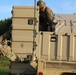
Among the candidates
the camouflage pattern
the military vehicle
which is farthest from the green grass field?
the military vehicle

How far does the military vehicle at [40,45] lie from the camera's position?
6527 millimetres

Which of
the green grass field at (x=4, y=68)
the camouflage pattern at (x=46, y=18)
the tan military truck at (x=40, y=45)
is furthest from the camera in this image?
the green grass field at (x=4, y=68)

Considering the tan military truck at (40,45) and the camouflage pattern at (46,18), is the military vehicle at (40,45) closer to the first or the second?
the tan military truck at (40,45)

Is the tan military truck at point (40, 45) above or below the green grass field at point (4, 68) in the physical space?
above

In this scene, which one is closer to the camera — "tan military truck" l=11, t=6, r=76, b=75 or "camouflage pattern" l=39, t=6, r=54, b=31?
"tan military truck" l=11, t=6, r=76, b=75

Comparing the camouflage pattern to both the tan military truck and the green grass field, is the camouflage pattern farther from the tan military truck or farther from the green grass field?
the green grass field

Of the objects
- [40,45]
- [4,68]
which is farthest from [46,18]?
[4,68]

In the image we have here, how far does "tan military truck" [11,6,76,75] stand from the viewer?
653 centimetres

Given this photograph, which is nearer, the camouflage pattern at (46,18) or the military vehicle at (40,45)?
the military vehicle at (40,45)

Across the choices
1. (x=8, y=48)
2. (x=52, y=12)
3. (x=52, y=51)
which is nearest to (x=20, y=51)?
(x=8, y=48)

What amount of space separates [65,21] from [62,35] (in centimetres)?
48

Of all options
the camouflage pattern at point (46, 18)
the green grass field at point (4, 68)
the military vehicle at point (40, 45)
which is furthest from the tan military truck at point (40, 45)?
the green grass field at point (4, 68)

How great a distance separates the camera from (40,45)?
686 cm

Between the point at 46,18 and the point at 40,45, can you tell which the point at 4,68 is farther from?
the point at 40,45
